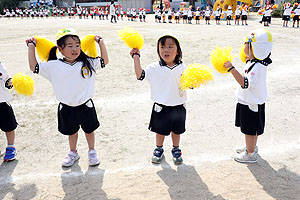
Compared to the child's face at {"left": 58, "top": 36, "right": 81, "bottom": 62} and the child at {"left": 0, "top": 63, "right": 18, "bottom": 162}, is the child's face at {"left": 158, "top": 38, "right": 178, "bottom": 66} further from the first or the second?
the child at {"left": 0, "top": 63, "right": 18, "bottom": 162}

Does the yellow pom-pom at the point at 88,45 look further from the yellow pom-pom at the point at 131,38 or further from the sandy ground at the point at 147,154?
the sandy ground at the point at 147,154

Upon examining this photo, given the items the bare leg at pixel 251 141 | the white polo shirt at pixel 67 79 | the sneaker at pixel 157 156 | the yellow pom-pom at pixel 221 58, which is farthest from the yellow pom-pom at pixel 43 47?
the bare leg at pixel 251 141

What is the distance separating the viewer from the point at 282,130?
395 cm

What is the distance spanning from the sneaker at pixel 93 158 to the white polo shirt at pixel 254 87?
1.86 m

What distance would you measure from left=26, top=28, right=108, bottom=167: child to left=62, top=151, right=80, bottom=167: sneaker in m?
0.30

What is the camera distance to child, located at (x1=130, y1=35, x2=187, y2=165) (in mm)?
2812

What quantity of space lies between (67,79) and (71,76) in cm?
5

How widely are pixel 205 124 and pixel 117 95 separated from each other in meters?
2.20

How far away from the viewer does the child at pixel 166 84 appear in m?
2.81

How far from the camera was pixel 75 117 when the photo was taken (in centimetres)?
300

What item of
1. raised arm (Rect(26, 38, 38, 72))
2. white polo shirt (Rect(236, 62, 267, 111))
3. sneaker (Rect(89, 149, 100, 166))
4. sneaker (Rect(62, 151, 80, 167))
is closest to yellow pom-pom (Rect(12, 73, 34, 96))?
raised arm (Rect(26, 38, 38, 72))

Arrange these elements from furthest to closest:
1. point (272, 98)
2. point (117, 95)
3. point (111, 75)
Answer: point (111, 75)
point (117, 95)
point (272, 98)

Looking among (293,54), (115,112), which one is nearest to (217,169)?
(115,112)

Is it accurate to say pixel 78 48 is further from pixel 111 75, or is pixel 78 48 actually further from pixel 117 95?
pixel 111 75
